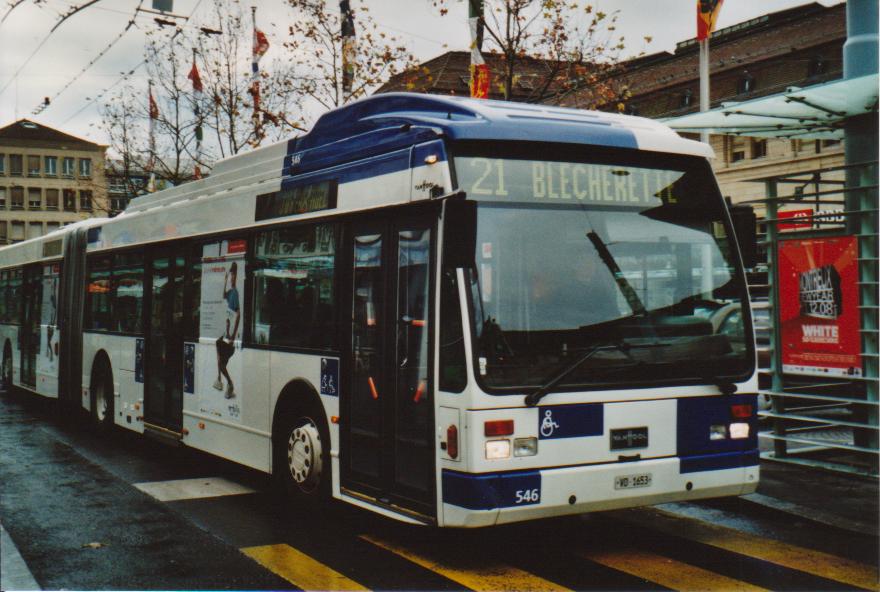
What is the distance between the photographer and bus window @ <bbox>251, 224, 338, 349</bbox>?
778 cm

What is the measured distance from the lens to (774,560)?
6527mm

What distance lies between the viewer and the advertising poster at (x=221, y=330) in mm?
9320

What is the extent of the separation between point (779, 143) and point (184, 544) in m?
46.3

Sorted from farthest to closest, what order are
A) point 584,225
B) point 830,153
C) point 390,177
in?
point 830,153, point 390,177, point 584,225

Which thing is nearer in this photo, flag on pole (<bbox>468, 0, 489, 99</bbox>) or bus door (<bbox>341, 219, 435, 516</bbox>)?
bus door (<bbox>341, 219, 435, 516</bbox>)

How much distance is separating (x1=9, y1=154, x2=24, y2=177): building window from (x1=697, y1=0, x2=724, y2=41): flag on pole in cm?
10159

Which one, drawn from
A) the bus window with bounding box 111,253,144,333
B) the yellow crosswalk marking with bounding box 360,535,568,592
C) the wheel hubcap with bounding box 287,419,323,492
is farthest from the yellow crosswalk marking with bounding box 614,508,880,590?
the bus window with bounding box 111,253,144,333

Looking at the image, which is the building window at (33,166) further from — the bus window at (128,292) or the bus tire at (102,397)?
the bus window at (128,292)

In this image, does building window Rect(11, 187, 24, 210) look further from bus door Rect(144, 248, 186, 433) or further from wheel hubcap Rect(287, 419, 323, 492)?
wheel hubcap Rect(287, 419, 323, 492)

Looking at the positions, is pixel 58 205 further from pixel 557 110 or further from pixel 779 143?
pixel 557 110

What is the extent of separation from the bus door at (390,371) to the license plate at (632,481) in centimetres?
120

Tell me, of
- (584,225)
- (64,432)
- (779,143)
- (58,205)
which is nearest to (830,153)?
(779,143)

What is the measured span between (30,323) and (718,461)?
13697 mm

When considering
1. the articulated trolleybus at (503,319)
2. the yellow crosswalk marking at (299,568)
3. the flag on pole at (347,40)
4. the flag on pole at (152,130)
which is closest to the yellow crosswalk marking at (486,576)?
the articulated trolleybus at (503,319)
